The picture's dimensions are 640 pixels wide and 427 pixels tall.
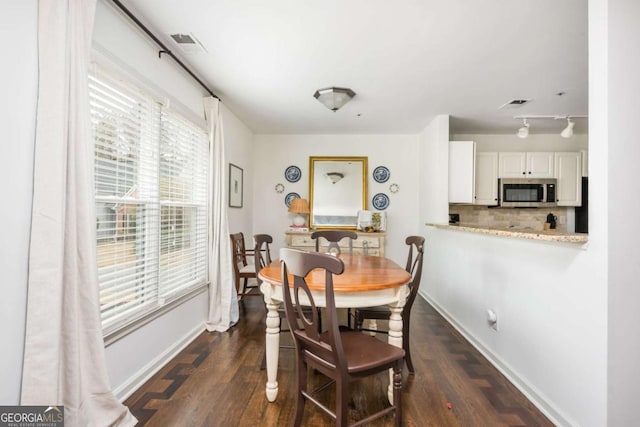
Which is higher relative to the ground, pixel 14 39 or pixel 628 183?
pixel 14 39

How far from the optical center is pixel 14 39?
1.20 m

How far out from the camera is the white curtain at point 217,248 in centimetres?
299

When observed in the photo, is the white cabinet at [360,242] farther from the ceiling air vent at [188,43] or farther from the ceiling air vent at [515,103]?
the ceiling air vent at [188,43]

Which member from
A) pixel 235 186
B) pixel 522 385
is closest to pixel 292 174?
pixel 235 186

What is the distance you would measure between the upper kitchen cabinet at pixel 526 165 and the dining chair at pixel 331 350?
4041mm

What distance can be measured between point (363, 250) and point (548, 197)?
9.25 ft

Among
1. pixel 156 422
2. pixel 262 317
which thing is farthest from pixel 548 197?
pixel 156 422

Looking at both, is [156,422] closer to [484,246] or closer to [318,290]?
[318,290]

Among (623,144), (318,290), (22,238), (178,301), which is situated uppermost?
(623,144)

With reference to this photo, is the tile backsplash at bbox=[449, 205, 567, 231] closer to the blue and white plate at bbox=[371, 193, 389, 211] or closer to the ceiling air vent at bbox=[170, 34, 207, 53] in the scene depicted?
the blue and white plate at bbox=[371, 193, 389, 211]

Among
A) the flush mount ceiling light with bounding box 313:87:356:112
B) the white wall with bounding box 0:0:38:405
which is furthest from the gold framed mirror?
the white wall with bounding box 0:0:38:405

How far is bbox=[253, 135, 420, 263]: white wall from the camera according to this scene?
16.2 ft

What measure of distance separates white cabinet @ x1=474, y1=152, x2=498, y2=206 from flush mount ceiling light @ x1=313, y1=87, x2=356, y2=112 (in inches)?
97.8

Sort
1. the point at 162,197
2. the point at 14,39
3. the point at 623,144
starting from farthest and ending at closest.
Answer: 1. the point at 162,197
2. the point at 623,144
3. the point at 14,39
